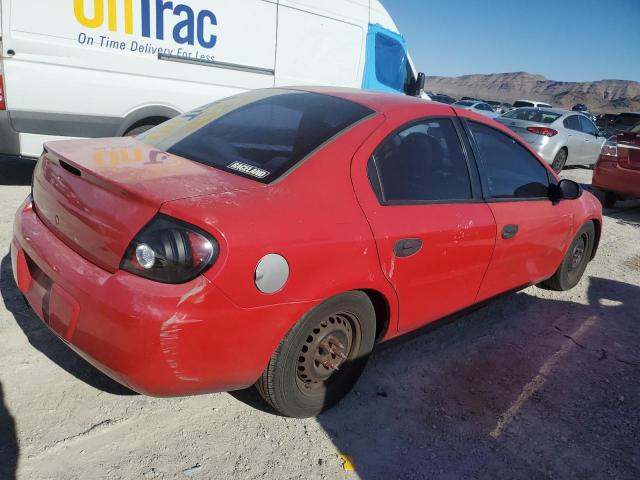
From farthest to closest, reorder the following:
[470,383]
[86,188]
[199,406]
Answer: [470,383] → [199,406] → [86,188]

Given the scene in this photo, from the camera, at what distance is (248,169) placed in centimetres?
226

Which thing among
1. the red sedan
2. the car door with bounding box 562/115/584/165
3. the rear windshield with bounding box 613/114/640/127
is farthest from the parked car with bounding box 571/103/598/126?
the red sedan

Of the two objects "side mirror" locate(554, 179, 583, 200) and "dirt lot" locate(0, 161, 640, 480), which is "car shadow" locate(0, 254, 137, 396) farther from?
"side mirror" locate(554, 179, 583, 200)

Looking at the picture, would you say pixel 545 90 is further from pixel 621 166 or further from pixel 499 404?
pixel 499 404

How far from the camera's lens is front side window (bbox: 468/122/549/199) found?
→ 3.10 meters

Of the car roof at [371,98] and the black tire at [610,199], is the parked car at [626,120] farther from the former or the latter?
the car roof at [371,98]

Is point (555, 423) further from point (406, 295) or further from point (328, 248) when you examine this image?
point (328, 248)

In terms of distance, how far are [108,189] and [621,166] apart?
7580mm

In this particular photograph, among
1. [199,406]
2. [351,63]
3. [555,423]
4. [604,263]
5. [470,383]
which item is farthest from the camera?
[351,63]

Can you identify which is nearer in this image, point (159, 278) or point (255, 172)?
point (159, 278)

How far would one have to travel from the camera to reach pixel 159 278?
1809mm

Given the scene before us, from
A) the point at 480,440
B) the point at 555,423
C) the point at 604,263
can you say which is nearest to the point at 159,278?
the point at 480,440

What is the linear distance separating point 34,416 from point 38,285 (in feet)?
1.90

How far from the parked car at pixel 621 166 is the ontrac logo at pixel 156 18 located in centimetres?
585
